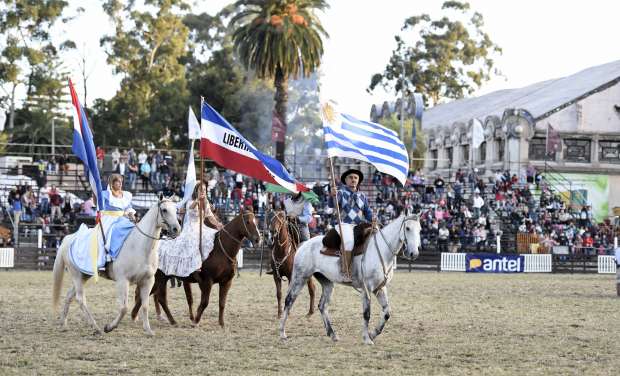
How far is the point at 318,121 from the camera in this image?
198 feet

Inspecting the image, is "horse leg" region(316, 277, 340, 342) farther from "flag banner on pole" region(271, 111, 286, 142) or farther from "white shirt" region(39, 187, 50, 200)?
"flag banner on pole" region(271, 111, 286, 142)

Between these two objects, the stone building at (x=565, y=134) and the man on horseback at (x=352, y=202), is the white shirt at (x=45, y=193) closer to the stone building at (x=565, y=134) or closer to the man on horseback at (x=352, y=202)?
the man on horseback at (x=352, y=202)

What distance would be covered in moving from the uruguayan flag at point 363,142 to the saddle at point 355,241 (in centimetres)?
123

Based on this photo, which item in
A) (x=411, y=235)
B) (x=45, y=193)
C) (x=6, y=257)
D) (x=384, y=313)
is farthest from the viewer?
(x=45, y=193)

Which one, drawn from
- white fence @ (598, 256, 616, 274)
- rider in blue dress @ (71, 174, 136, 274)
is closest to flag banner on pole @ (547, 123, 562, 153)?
white fence @ (598, 256, 616, 274)

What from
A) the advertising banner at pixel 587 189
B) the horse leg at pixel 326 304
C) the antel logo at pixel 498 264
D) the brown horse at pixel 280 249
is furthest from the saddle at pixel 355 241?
the advertising banner at pixel 587 189

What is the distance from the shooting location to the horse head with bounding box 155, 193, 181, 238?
10070mm

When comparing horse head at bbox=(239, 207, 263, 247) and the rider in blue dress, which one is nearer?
the rider in blue dress

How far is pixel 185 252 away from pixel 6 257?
17.7 meters

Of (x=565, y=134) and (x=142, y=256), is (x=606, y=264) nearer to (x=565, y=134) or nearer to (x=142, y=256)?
(x=565, y=134)

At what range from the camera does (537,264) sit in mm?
29672

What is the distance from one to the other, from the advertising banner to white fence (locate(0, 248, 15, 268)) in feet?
102

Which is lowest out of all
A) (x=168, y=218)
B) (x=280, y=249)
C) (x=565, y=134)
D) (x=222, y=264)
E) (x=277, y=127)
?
(x=222, y=264)

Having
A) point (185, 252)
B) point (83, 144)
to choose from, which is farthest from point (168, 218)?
point (83, 144)
